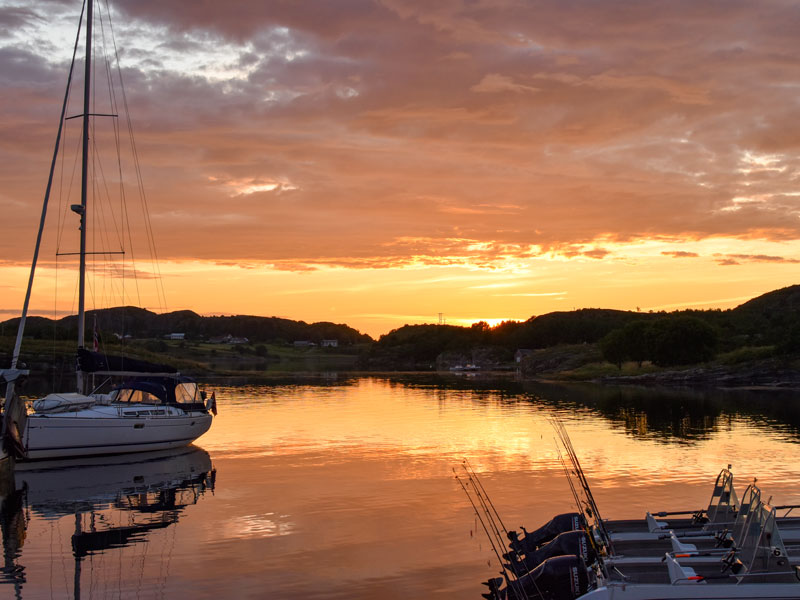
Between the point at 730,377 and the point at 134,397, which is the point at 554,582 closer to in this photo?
the point at 134,397

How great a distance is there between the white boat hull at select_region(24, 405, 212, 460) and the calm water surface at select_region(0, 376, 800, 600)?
0.91m

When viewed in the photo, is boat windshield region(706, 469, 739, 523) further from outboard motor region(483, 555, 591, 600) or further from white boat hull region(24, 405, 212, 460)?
white boat hull region(24, 405, 212, 460)

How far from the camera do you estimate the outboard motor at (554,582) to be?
17.1m

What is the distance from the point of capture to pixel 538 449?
148 ft

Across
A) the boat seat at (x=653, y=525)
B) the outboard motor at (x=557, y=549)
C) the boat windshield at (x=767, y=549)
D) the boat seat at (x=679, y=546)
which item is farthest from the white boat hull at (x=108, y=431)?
the boat windshield at (x=767, y=549)

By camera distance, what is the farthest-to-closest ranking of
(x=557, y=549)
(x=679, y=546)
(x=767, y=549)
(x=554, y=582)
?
(x=557, y=549)
(x=679, y=546)
(x=554, y=582)
(x=767, y=549)

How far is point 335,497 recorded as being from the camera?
31.0m

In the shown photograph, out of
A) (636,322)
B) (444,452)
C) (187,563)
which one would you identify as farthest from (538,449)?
(636,322)

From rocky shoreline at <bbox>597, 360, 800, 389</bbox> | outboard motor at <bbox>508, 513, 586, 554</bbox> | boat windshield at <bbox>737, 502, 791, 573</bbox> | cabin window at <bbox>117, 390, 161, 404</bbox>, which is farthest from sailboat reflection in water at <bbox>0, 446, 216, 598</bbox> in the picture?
rocky shoreline at <bbox>597, 360, 800, 389</bbox>

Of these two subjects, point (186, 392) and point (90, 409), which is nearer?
point (90, 409)

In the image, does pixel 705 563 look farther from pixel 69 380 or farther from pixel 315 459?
pixel 69 380

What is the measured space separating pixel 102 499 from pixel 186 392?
53.1 feet

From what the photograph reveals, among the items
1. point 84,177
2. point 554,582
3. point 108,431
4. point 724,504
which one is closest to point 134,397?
point 108,431

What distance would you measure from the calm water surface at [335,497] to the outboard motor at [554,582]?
2013mm
